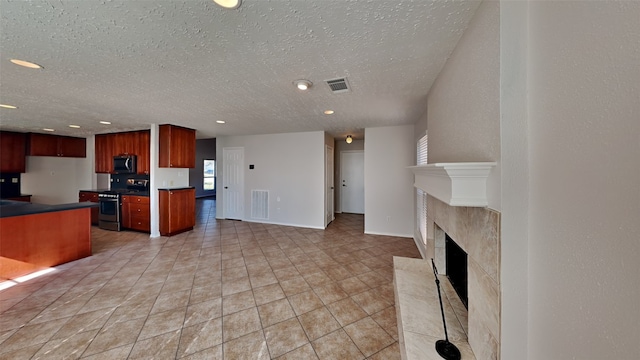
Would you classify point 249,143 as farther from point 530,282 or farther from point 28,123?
point 530,282

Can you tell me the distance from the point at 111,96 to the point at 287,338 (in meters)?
3.50

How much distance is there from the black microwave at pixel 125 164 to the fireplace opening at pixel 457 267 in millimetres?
6180

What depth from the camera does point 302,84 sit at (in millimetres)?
2277

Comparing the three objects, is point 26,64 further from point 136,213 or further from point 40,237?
point 136,213

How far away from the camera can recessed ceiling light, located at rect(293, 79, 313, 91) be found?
88.0 inches

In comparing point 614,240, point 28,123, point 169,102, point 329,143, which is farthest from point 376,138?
point 28,123

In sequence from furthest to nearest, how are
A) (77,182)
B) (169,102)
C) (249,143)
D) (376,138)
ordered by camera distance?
1. (77,182)
2. (249,143)
3. (376,138)
4. (169,102)

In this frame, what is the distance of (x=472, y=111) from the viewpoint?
4.35ft

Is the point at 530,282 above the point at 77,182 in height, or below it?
below

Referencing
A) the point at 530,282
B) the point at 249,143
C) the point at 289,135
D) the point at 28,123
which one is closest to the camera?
the point at 530,282

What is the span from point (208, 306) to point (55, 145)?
7023mm

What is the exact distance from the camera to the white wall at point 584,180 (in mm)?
565

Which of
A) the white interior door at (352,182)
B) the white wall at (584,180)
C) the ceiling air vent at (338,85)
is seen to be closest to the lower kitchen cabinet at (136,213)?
the ceiling air vent at (338,85)

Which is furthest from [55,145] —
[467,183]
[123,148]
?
[467,183]
